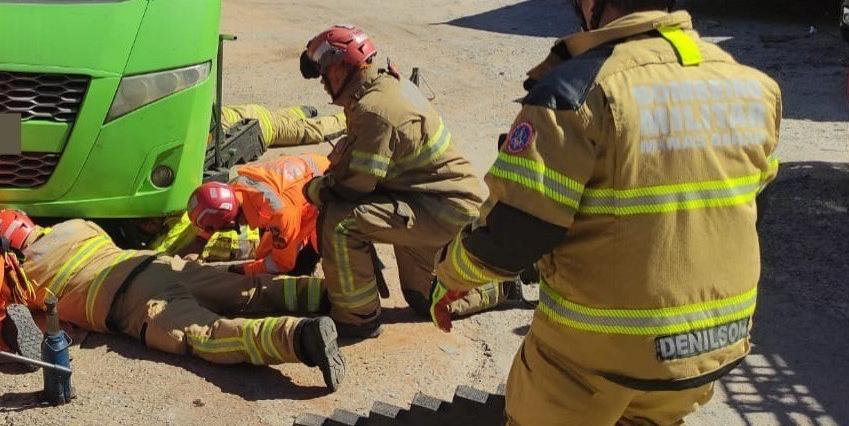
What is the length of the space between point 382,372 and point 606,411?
2.23m

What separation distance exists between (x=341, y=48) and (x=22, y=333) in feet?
6.27

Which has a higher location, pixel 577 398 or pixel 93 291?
pixel 577 398

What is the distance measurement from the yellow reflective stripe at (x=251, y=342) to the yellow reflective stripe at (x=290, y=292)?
2.10 ft

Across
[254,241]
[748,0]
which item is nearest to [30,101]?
[254,241]

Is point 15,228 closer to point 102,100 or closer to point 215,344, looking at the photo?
point 102,100

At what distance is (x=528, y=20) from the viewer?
15.2 meters

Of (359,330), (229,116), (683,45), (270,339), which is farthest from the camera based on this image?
(229,116)

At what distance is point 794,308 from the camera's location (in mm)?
5730

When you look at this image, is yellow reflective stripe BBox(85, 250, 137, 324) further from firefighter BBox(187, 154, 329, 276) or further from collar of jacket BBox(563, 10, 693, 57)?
collar of jacket BBox(563, 10, 693, 57)

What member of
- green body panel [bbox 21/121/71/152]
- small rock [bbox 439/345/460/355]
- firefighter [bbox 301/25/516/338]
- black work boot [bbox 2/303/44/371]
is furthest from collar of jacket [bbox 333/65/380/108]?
black work boot [bbox 2/303/44/371]

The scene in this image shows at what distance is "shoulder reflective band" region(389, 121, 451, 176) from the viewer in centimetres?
499

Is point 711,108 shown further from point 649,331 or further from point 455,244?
point 455,244

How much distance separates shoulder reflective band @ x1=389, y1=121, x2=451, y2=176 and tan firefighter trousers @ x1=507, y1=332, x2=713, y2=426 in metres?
2.25

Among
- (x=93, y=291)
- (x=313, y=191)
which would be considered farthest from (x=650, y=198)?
(x=93, y=291)
